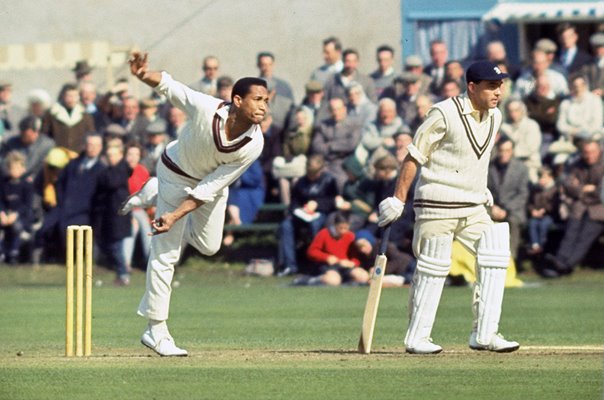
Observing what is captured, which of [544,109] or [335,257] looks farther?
[544,109]

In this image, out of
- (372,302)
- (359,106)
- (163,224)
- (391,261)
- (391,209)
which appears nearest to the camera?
(163,224)

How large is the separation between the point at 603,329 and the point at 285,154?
8.34 m

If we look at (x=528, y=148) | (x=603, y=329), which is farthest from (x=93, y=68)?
(x=603, y=329)

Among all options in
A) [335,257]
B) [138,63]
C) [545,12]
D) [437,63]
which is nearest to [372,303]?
[138,63]

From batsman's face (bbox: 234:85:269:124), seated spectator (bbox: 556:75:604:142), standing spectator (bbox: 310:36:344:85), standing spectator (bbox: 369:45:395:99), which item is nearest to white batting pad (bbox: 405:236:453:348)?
batsman's face (bbox: 234:85:269:124)

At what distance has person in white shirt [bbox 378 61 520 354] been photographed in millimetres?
12516

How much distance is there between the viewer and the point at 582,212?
21.5 metres

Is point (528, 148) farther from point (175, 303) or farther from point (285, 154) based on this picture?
point (175, 303)

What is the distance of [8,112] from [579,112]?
8.48 m

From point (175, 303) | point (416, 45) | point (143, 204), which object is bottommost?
point (175, 303)

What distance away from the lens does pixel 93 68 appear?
86.4 feet

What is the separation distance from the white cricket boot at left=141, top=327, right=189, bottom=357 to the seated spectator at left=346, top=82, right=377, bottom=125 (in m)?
10.3

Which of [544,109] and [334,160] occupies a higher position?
[544,109]

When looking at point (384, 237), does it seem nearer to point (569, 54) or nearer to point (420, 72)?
point (420, 72)
